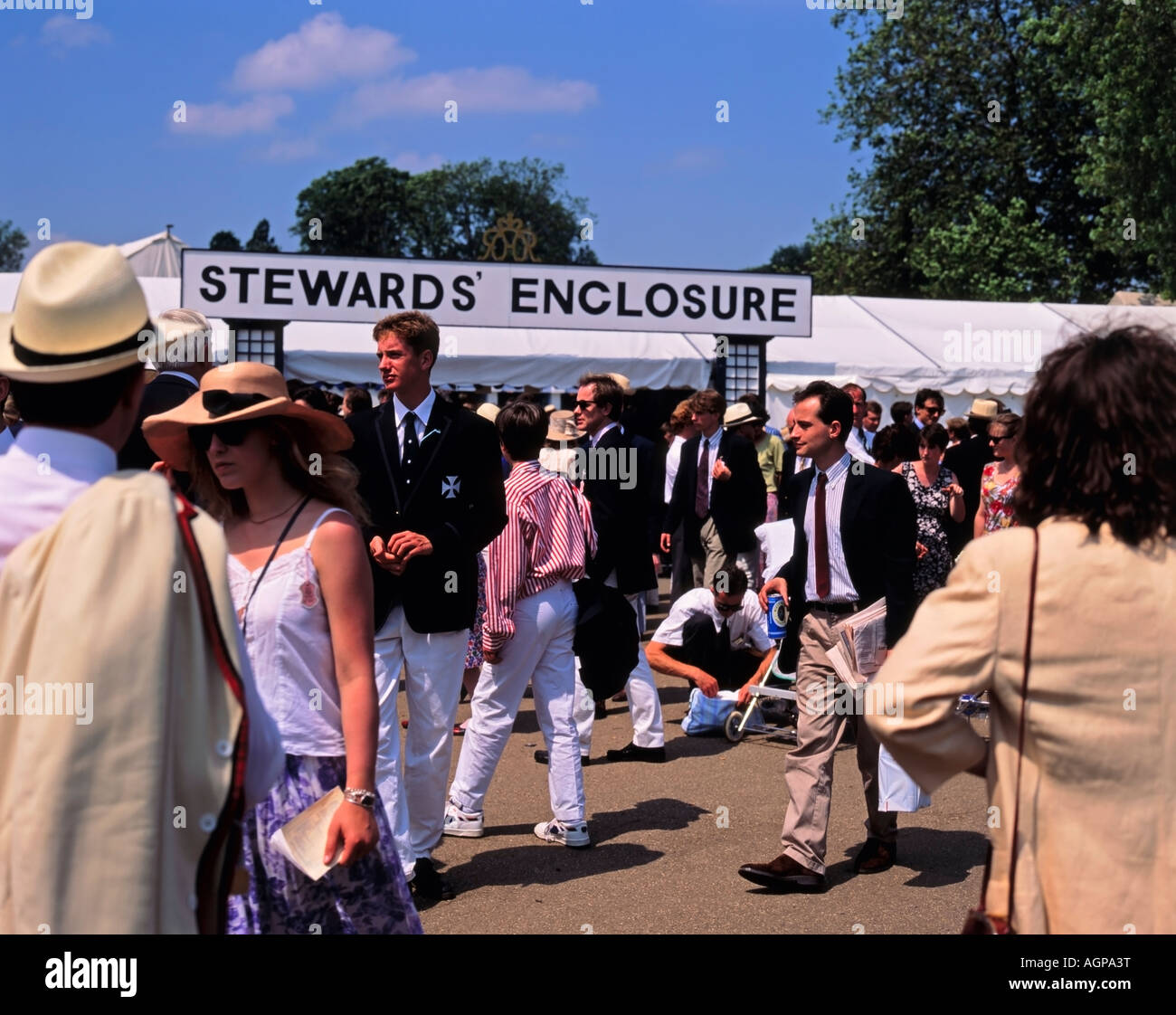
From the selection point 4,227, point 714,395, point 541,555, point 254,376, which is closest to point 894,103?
point 714,395

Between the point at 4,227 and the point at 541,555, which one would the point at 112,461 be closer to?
the point at 541,555

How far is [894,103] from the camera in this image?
4003 cm

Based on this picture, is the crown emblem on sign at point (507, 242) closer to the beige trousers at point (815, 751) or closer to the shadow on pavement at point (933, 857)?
the shadow on pavement at point (933, 857)

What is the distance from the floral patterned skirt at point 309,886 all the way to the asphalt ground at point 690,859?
2.02m

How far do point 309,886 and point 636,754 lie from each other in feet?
17.0

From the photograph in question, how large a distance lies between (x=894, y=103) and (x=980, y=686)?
40.4 metres

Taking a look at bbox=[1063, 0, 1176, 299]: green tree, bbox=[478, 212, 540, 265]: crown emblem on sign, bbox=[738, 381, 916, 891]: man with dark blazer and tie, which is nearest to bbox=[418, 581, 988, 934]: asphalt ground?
bbox=[738, 381, 916, 891]: man with dark blazer and tie

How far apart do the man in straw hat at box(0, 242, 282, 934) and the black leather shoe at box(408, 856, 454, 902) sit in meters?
3.53

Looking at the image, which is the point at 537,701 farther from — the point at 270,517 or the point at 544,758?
the point at 270,517

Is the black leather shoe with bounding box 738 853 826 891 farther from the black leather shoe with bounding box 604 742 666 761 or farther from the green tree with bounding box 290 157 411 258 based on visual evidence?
the green tree with bounding box 290 157 411 258

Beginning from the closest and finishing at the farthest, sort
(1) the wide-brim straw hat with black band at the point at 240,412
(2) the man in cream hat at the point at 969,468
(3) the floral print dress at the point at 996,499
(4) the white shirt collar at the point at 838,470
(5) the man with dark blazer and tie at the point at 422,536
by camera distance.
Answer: (1) the wide-brim straw hat with black band at the point at 240,412, (5) the man with dark blazer and tie at the point at 422,536, (4) the white shirt collar at the point at 838,470, (3) the floral print dress at the point at 996,499, (2) the man in cream hat at the point at 969,468

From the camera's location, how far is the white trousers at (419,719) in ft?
17.7

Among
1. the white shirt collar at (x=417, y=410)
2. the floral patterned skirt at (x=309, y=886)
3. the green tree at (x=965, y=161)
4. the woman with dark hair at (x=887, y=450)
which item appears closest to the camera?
the floral patterned skirt at (x=309, y=886)

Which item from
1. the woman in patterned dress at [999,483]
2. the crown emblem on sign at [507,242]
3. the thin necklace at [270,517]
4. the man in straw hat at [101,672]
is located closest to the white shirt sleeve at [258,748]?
the man in straw hat at [101,672]
